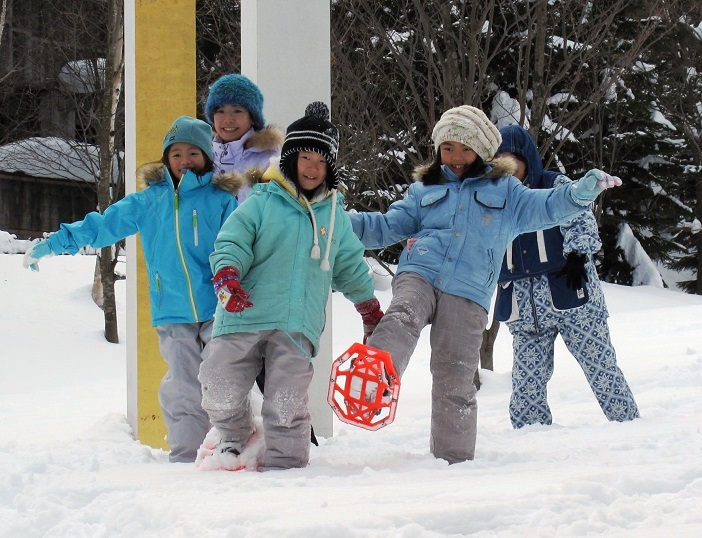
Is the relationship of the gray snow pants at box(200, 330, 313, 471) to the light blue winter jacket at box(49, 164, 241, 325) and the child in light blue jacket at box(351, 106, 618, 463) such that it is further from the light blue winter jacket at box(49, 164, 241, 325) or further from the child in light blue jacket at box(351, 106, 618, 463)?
the light blue winter jacket at box(49, 164, 241, 325)

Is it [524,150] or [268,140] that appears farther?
[524,150]

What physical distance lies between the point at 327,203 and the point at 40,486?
1548 millimetres

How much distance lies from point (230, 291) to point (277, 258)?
0.33 meters

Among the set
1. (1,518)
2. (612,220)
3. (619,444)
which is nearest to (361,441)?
(619,444)

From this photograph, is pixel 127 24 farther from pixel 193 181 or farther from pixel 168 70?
pixel 193 181

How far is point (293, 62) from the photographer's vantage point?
485 centimetres

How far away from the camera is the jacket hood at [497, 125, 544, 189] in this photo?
496 cm

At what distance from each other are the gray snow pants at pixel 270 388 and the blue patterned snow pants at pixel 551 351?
1.94 metres

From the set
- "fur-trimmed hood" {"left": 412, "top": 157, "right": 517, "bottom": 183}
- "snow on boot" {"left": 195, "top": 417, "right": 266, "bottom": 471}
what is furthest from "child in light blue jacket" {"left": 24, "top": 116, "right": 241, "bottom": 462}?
"fur-trimmed hood" {"left": 412, "top": 157, "right": 517, "bottom": 183}

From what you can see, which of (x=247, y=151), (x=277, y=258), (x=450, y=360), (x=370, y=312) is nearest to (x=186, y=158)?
(x=247, y=151)

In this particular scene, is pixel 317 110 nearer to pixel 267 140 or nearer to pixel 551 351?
pixel 267 140

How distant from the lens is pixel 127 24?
5340 millimetres

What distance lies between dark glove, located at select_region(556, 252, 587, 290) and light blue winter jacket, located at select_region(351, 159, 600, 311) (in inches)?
36.2

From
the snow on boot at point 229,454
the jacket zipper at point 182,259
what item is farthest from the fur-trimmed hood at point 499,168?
the snow on boot at point 229,454
